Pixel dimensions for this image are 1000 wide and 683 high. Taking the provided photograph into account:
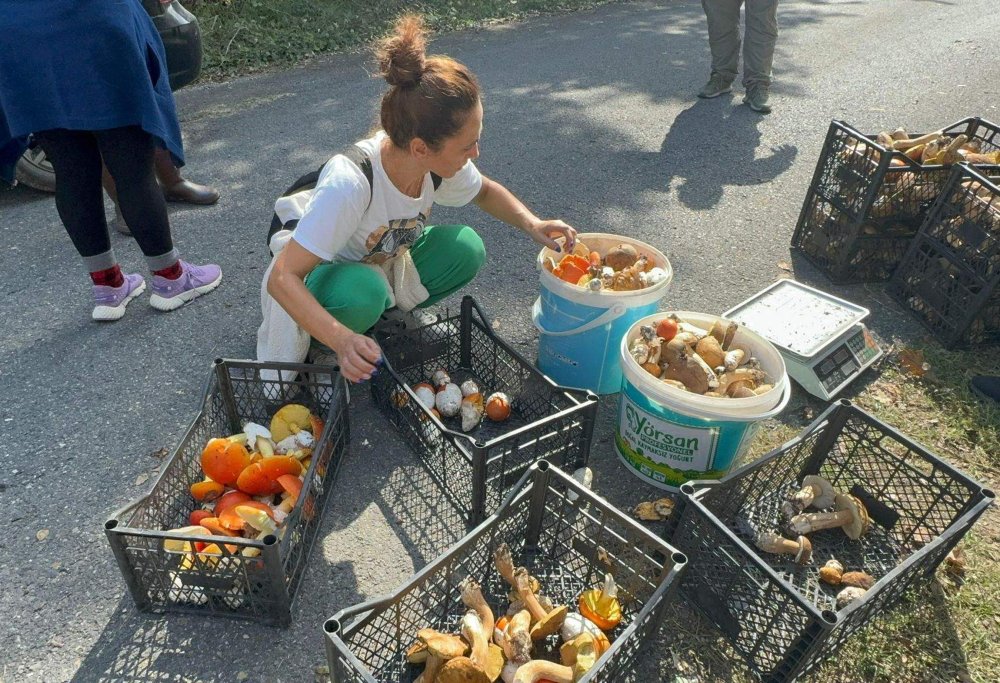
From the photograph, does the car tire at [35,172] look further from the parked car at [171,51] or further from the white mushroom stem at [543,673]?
the white mushroom stem at [543,673]

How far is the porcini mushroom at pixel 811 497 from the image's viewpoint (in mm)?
2170

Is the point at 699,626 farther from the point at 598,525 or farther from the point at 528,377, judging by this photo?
the point at 528,377

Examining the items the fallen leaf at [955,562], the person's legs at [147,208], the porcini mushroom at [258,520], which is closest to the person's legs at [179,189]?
the person's legs at [147,208]

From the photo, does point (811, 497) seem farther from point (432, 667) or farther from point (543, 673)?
point (432, 667)

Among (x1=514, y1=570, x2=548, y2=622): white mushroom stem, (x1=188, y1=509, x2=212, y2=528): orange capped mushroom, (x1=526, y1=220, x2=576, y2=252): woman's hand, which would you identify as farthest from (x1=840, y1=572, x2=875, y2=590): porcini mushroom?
(x1=188, y1=509, x2=212, y2=528): orange capped mushroom

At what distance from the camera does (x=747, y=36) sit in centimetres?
538

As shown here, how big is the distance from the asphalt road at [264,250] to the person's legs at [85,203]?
182 millimetres

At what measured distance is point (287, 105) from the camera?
5406 mm

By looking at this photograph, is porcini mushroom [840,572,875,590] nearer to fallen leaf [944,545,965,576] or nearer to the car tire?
fallen leaf [944,545,965,576]

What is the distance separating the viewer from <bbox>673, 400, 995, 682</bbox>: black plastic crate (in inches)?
67.8

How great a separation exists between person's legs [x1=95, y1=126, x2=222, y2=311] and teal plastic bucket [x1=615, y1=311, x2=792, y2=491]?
6.55 feet

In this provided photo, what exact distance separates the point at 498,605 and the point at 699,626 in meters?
0.59

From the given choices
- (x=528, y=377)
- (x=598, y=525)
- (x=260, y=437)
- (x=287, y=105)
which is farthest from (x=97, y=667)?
(x=287, y=105)

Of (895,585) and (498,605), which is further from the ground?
(895,585)
